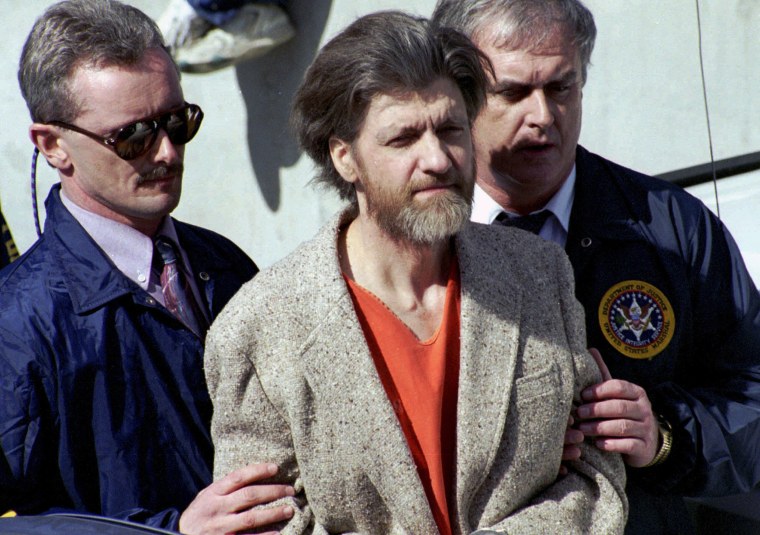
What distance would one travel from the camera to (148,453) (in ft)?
8.06

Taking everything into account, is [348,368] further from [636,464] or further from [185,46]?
[185,46]

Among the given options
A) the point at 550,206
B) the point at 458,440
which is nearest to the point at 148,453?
Result: the point at 458,440

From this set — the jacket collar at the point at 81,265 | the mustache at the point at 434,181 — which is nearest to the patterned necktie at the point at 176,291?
the jacket collar at the point at 81,265

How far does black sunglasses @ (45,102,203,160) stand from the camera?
8.52ft

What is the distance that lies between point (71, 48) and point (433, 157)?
97cm

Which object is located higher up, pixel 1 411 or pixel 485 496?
pixel 1 411

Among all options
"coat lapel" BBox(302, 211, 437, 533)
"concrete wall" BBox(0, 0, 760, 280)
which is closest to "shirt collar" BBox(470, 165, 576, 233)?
"coat lapel" BBox(302, 211, 437, 533)

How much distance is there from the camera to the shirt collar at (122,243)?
2.62m

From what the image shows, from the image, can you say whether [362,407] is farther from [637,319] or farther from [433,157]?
[637,319]

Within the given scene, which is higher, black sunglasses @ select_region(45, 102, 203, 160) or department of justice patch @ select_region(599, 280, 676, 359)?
black sunglasses @ select_region(45, 102, 203, 160)

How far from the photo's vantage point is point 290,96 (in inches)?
183

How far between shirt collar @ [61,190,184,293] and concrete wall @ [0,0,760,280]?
1973 millimetres

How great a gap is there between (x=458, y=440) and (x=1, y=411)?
979mm

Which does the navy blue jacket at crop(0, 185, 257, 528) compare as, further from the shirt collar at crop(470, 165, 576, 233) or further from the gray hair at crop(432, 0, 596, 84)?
the gray hair at crop(432, 0, 596, 84)
